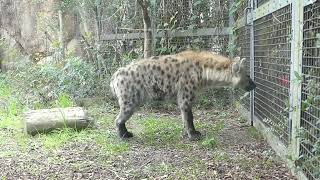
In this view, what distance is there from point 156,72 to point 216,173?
68.7 inches

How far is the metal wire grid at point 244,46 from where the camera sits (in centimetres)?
566

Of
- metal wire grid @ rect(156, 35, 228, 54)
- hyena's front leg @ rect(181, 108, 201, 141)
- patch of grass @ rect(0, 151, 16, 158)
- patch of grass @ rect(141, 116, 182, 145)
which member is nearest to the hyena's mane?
hyena's front leg @ rect(181, 108, 201, 141)

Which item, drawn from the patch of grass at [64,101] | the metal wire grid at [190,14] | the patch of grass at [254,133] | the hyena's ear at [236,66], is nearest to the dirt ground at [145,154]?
the patch of grass at [254,133]

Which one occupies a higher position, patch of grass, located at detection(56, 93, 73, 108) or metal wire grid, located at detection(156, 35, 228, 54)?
metal wire grid, located at detection(156, 35, 228, 54)

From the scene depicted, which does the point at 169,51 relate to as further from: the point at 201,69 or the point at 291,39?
the point at 291,39

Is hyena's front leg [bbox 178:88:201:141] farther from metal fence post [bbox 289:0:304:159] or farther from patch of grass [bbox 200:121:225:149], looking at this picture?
metal fence post [bbox 289:0:304:159]

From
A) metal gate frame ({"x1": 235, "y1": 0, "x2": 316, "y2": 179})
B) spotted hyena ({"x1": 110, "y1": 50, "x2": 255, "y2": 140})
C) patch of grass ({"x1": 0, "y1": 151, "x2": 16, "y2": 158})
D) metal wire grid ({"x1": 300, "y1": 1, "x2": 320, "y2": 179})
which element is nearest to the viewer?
metal wire grid ({"x1": 300, "y1": 1, "x2": 320, "y2": 179})

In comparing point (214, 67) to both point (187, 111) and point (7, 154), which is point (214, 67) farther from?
point (7, 154)

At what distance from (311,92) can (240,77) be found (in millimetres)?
2435

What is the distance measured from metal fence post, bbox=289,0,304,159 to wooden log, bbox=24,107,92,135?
2761 mm

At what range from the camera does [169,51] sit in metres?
7.02

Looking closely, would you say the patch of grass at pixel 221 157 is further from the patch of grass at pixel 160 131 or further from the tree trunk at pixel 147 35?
the tree trunk at pixel 147 35

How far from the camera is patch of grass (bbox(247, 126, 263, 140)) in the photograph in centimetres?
488

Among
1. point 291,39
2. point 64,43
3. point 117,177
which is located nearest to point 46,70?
point 64,43
